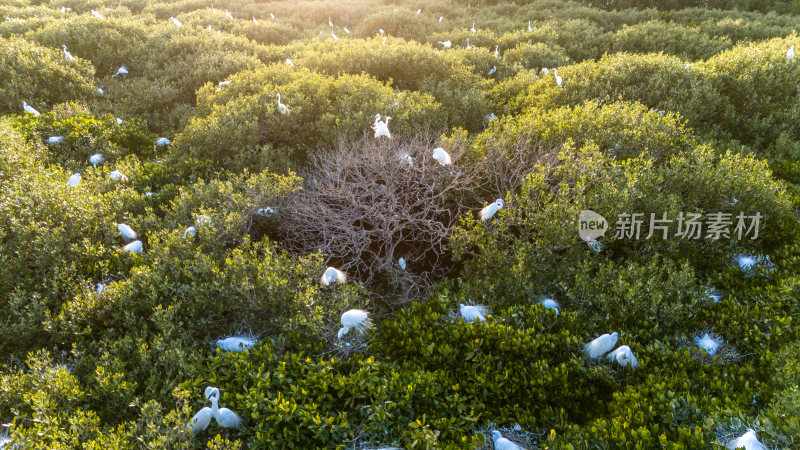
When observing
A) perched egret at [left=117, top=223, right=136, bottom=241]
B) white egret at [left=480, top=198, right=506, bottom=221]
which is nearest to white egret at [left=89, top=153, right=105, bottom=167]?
perched egret at [left=117, top=223, right=136, bottom=241]

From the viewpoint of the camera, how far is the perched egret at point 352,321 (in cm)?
435

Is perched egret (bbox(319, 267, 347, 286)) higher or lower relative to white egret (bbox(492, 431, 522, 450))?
higher

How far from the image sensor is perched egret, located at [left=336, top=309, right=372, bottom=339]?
4348 mm

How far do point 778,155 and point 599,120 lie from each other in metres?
3.19

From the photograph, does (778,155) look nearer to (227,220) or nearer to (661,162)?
(661,162)

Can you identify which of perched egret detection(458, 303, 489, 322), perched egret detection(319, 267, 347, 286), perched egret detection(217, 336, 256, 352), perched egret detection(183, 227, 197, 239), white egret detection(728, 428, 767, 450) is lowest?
perched egret detection(458, 303, 489, 322)

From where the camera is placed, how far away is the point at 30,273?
4973mm

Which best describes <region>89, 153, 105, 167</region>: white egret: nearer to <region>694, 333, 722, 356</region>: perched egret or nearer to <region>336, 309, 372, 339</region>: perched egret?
<region>336, 309, 372, 339</region>: perched egret

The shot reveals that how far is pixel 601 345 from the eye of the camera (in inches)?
155

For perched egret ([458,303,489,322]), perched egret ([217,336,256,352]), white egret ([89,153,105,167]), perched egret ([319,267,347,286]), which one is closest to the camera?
perched egret ([217,336,256,352])

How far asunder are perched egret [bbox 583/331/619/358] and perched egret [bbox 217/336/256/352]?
127 inches

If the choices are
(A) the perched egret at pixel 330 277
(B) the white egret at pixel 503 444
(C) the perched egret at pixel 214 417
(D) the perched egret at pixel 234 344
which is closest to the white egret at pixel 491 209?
(A) the perched egret at pixel 330 277

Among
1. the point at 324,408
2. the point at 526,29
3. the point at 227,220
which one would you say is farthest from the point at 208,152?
the point at 526,29

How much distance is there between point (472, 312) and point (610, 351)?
1324 millimetres
